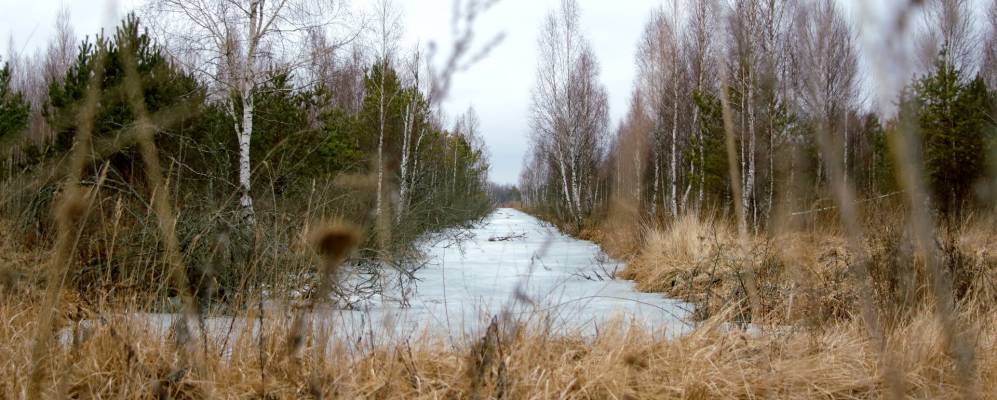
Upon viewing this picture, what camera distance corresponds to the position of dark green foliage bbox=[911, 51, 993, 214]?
1089cm

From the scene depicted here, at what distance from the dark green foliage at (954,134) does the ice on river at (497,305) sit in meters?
7.61

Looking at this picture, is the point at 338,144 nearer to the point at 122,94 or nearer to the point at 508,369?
the point at 122,94

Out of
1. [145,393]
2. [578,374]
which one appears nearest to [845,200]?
[578,374]

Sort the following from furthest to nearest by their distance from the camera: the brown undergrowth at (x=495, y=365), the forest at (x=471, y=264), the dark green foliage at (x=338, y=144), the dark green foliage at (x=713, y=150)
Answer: the dark green foliage at (x=338, y=144)
the dark green foliage at (x=713, y=150)
the brown undergrowth at (x=495, y=365)
the forest at (x=471, y=264)

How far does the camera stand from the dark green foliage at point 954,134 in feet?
35.7

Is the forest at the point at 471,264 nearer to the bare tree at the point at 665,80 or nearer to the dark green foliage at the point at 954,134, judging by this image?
the dark green foliage at the point at 954,134

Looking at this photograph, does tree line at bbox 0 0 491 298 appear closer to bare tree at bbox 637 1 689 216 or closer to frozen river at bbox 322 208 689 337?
frozen river at bbox 322 208 689 337

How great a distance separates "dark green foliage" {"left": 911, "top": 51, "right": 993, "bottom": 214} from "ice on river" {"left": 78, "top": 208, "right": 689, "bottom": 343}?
7.61m

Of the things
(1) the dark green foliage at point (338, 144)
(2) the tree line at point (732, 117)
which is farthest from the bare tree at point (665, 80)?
(1) the dark green foliage at point (338, 144)

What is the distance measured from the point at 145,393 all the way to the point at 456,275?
4.38m

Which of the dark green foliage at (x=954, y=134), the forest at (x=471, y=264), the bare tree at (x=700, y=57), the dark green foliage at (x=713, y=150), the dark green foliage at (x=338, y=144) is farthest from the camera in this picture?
the dark green foliage at (x=338, y=144)

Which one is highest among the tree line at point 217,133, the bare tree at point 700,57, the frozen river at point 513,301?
the bare tree at point 700,57

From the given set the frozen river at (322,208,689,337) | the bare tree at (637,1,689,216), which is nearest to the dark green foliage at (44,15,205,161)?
the frozen river at (322,208,689,337)


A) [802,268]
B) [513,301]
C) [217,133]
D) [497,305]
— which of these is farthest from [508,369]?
[217,133]
